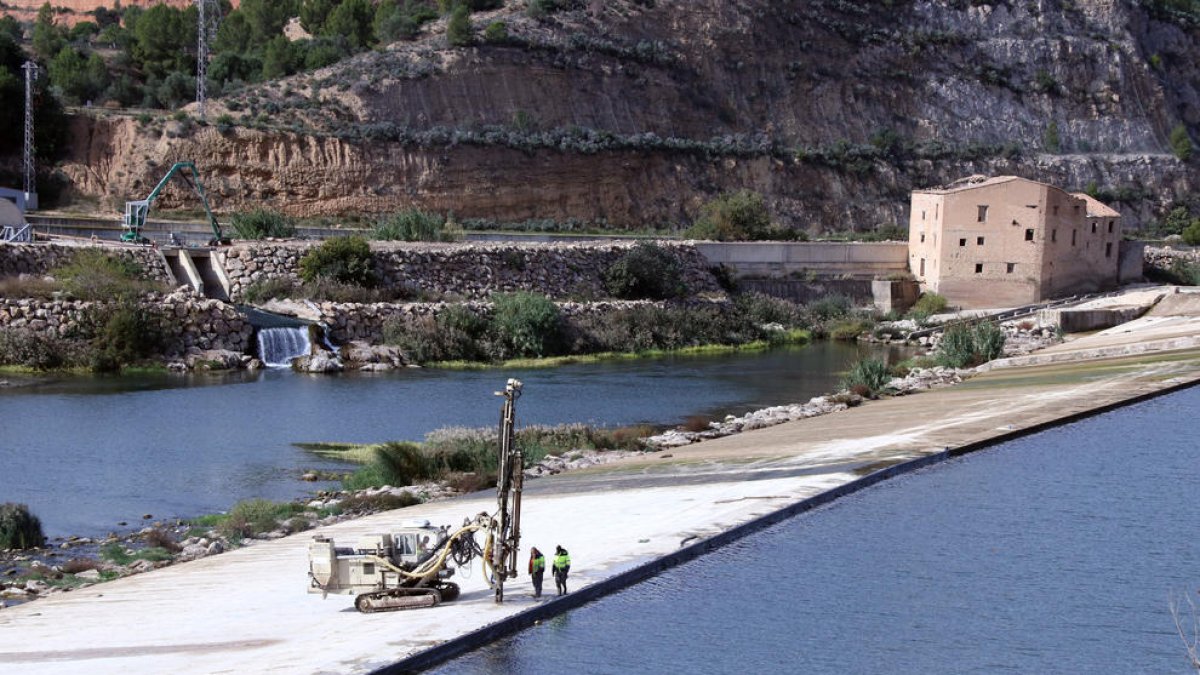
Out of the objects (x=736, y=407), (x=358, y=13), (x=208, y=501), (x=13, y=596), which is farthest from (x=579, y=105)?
(x=13, y=596)

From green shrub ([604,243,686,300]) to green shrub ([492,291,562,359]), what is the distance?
4.86 m

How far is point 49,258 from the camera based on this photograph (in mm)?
43188

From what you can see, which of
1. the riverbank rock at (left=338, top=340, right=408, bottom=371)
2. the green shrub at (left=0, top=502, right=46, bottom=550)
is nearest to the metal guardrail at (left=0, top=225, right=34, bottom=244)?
the riverbank rock at (left=338, top=340, right=408, bottom=371)

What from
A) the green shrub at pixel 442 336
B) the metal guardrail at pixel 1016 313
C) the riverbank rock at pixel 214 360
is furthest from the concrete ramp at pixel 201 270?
the metal guardrail at pixel 1016 313

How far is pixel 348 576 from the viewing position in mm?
16109

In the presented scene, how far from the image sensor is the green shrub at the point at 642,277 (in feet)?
164

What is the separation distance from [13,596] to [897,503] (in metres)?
11.8

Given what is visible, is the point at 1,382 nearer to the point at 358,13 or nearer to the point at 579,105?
the point at 579,105

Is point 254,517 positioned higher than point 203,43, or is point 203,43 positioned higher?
point 203,43

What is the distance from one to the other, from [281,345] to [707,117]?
36.9 m

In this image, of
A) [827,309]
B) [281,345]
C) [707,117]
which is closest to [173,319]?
[281,345]

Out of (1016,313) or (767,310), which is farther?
(767,310)

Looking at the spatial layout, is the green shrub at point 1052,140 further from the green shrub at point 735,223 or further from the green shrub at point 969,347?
the green shrub at point 969,347

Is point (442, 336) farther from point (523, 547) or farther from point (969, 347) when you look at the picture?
point (523, 547)
